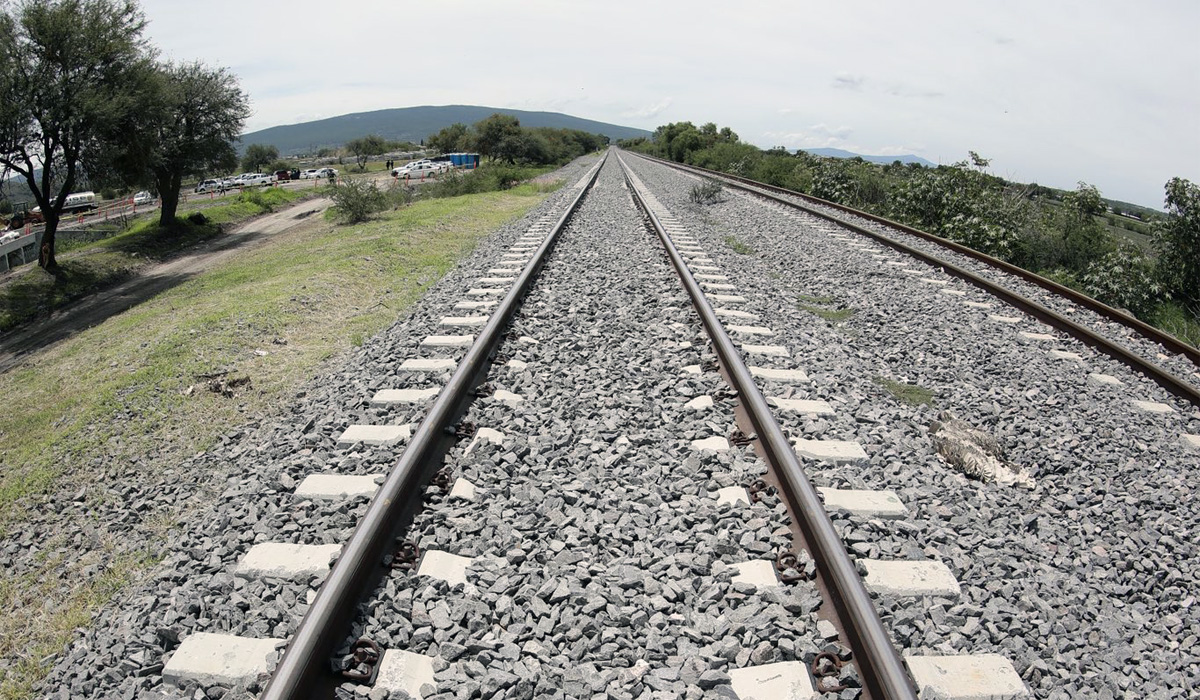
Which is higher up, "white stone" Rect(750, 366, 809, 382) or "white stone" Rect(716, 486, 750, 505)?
"white stone" Rect(750, 366, 809, 382)

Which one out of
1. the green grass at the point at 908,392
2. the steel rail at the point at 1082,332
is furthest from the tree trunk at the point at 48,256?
the green grass at the point at 908,392

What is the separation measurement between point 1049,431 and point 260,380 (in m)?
6.22

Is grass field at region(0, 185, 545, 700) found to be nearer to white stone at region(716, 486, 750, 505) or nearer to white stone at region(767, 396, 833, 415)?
white stone at region(716, 486, 750, 505)

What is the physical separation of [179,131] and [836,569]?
34.5 m

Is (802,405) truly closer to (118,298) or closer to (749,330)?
(749,330)

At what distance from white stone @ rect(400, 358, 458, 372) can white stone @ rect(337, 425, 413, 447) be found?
967 millimetres

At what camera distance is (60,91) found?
62.4 ft

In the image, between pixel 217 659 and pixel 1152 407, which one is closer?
pixel 217 659

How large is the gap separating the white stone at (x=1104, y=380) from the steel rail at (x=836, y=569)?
325 cm

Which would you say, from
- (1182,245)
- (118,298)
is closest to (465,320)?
(1182,245)

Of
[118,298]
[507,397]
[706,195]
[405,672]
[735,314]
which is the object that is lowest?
[118,298]

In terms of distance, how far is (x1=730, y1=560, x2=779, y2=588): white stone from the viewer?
106 inches

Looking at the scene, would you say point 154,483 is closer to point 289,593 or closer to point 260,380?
point 260,380

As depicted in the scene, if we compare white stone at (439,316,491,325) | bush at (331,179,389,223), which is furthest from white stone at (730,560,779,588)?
bush at (331,179,389,223)
